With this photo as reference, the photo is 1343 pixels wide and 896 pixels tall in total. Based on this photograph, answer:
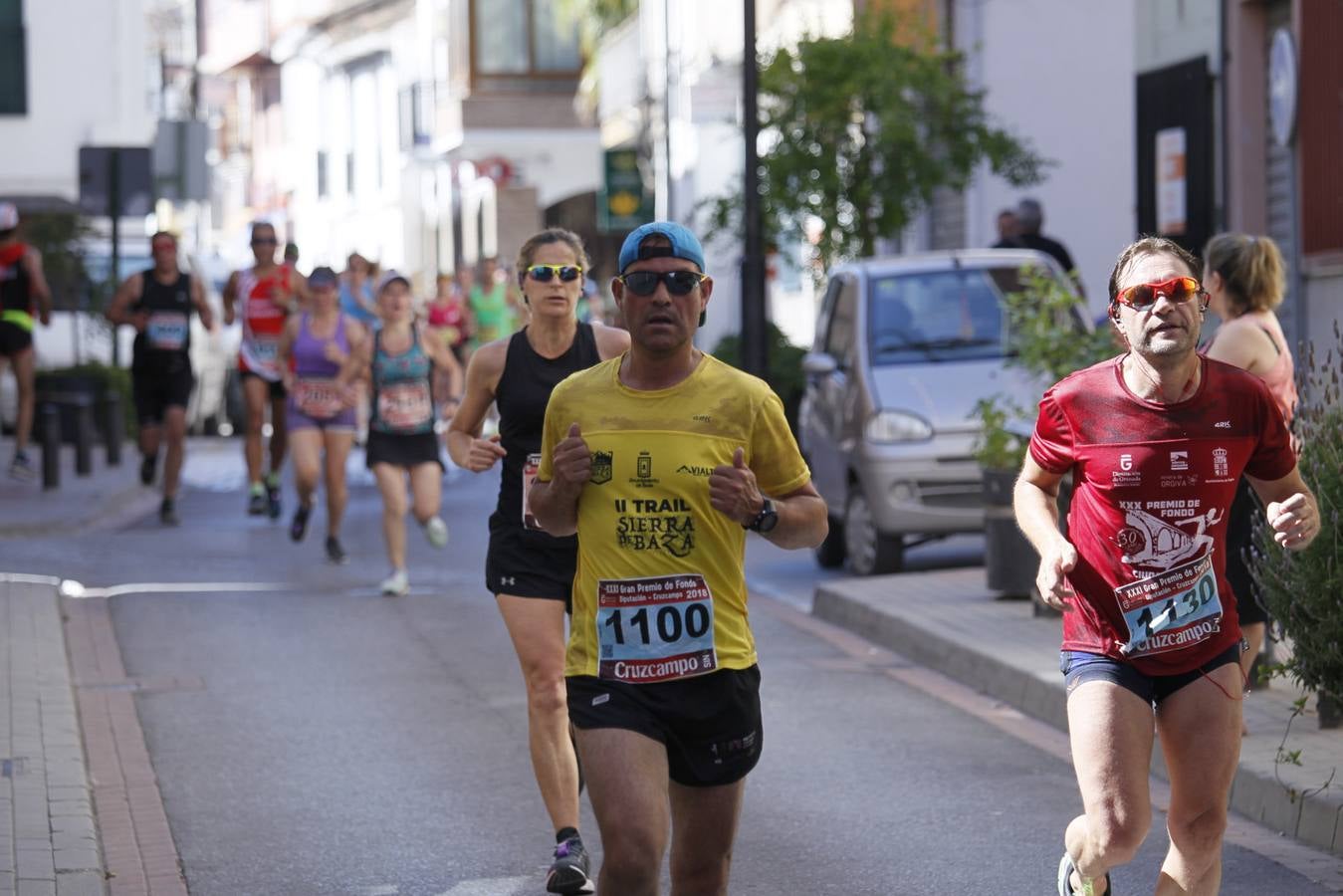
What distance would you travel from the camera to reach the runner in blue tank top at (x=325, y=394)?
51.0 ft

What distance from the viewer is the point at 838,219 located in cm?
2272

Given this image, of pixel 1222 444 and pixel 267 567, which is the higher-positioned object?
pixel 1222 444

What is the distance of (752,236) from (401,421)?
6.31 metres

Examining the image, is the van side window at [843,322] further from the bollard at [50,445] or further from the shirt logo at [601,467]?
the shirt logo at [601,467]

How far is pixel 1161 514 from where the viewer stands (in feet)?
18.6

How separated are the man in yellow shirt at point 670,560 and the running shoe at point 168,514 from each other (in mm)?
13285

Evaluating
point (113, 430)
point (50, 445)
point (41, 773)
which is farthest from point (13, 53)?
point (41, 773)

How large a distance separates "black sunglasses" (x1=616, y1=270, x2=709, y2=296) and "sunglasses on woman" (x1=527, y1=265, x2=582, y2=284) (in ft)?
6.79

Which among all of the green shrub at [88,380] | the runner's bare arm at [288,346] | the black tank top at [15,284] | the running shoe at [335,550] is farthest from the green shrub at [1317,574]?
the green shrub at [88,380]

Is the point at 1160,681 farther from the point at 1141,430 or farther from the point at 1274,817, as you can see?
the point at 1274,817

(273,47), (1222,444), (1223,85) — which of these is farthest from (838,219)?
(273,47)

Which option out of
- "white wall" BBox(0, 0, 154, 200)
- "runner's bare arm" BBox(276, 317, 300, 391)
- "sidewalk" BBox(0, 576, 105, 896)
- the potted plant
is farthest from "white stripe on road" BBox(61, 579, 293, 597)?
"white wall" BBox(0, 0, 154, 200)

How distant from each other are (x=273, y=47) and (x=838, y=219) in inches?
1900

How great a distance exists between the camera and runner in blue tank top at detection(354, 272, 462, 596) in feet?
45.2
